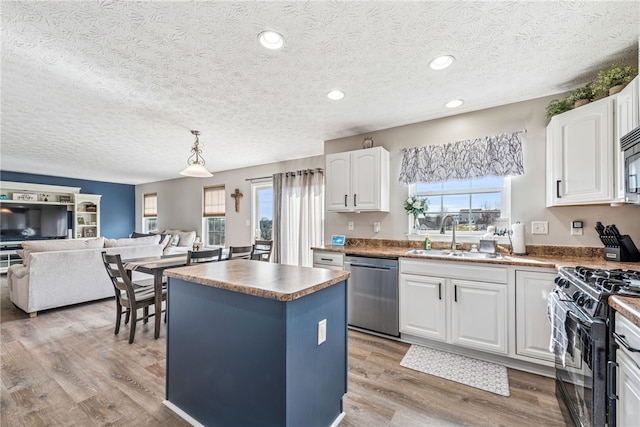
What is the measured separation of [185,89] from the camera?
2.54m

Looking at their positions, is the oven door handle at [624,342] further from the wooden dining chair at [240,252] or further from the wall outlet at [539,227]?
the wooden dining chair at [240,252]

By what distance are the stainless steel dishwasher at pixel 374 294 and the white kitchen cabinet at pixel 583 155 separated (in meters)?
1.56

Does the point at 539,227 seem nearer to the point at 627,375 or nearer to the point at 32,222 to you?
the point at 627,375

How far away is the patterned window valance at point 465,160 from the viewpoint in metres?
2.74

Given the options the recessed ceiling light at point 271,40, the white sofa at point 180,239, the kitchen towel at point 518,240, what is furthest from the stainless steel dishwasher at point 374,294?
the white sofa at point 180,239

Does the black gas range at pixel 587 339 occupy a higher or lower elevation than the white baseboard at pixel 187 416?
higher

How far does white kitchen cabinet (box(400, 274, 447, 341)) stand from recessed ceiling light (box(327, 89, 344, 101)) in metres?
1.87

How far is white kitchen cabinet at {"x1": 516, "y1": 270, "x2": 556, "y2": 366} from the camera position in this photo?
7.09 feet

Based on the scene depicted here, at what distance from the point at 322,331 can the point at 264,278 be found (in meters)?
0.44

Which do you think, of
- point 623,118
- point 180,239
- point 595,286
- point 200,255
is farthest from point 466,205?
point 180,239

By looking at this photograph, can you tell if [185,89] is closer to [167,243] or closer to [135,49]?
[135,49]

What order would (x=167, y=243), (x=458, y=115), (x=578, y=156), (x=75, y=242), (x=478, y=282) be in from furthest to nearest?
(x=167, y=243), (x=75, y=242), (x=458, y=115), (x=478, y=282), (x=578, y=156)

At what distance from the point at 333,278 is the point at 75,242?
4387mm

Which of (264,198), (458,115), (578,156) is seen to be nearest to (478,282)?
(578,156)
